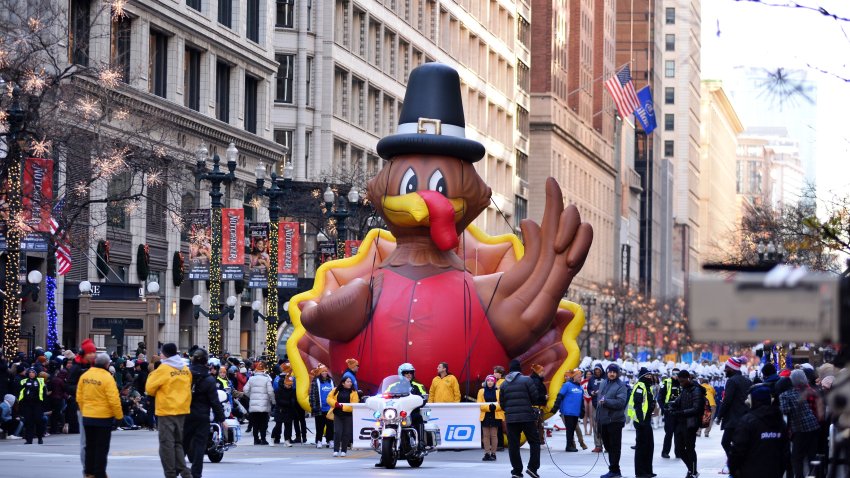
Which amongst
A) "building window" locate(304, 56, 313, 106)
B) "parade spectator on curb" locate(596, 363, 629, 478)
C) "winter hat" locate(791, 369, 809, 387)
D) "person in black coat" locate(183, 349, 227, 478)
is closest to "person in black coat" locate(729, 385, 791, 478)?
"winter hat" locate(791, 369, 809, 387)

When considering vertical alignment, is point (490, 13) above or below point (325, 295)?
above

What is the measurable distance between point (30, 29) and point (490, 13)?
212 ft

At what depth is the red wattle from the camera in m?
28.1

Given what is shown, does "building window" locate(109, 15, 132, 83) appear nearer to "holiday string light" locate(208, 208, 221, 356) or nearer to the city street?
"holiday string light" locate(208, 208, 221, 356)

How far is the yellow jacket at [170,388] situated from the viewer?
1867cm

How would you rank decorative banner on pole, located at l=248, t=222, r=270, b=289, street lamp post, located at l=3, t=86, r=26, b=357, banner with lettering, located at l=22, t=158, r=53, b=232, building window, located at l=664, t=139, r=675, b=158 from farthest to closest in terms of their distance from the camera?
1. building window, located at l=664, t=139, r=675, b=158
2. decorative banner on pole, located at l=248, t=222, r=270, b=289
3. banner with lettering, located at l=22, t=158, r=53, b=232
4. street lamp post, located at l=3, t=86, r=26, b=357

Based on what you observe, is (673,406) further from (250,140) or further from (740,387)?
(250,140)

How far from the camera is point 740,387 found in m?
21.5

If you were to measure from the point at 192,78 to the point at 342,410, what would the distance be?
27.1m

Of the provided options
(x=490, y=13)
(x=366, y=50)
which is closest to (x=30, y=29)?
(x=366, y=50)

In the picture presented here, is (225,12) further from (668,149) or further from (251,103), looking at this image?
(668,149)

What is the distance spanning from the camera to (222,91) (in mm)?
55344

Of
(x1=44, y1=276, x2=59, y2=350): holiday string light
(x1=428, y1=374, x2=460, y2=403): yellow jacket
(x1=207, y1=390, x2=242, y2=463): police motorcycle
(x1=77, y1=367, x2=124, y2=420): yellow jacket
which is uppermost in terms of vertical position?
(x1=44, y1=276, x2=59, y2=350): holiday string light

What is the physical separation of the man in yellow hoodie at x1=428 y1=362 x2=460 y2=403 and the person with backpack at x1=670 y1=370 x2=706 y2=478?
184 inches
